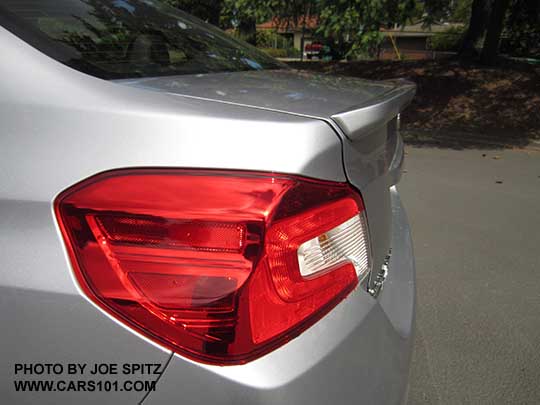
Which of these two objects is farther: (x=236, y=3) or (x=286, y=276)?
(x=236, y=3)

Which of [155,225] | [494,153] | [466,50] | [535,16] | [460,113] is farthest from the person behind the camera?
[466,50]

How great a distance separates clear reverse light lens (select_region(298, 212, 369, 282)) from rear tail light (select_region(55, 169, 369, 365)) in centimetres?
10

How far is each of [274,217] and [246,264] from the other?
113 millimetres

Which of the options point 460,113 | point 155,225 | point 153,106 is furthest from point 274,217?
point 460,113

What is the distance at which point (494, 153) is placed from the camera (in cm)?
730

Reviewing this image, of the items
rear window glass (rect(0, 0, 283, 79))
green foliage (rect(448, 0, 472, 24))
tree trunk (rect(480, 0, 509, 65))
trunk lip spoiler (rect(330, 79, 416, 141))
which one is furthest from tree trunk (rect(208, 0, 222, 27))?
trunk lip spoiler (rect(330, 79, 416, 141))

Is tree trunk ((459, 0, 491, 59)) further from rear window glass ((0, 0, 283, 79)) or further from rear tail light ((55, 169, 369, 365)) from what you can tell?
rear tail light ((55, 169, 369, 365))

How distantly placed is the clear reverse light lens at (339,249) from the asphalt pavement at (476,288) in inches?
50.8

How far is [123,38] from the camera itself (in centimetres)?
162

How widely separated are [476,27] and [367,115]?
13.7 metres

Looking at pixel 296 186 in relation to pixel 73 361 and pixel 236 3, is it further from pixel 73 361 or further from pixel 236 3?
pixel 236 3

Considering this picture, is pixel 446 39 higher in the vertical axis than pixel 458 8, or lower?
lower

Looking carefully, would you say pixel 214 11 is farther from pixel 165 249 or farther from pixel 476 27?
pixel 165 249

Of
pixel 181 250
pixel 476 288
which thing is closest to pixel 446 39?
pixel 476 288
